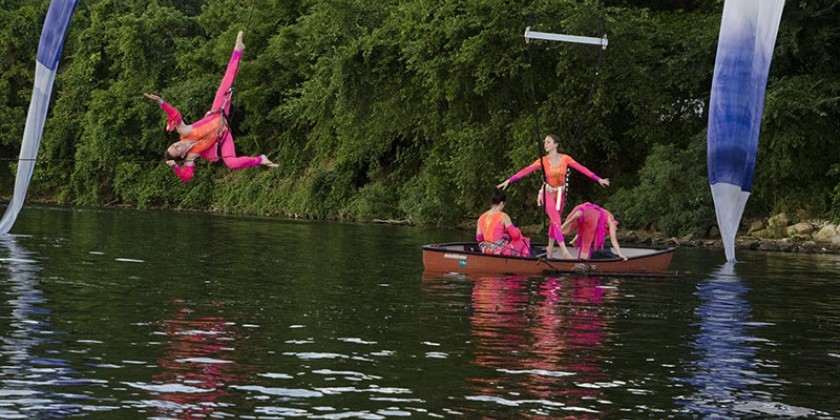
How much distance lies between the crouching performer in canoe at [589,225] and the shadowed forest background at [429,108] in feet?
9.62

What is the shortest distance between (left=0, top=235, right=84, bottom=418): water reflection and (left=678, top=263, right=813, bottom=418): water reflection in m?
5.47

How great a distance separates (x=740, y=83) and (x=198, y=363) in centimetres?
1198

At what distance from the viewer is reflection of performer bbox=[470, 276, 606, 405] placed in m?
13.5

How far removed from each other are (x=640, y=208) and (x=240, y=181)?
2502 centimetres

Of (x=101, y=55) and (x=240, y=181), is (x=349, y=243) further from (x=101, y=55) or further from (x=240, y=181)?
(x=101, y=55)

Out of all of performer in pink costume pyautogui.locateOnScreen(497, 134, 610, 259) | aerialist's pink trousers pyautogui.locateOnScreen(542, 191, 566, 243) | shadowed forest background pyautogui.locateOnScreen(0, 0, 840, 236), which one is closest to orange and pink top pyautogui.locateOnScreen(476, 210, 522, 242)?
performer in pink costume pyautogui.locateOnScreen(497, 134, 610, 259)

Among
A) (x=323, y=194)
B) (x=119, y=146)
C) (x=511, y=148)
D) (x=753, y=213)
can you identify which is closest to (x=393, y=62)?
(x=511, y=148)

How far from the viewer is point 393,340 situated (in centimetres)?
1641

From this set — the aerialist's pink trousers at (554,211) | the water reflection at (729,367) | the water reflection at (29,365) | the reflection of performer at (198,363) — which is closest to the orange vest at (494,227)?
the aerialist's pink trousers at (554,211)

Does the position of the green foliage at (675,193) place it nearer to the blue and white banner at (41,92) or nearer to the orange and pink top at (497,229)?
the orange and pink top at (497,229)

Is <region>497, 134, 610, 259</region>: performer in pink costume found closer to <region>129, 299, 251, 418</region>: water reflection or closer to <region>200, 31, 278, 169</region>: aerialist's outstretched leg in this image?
<region>200, 31, 278, 169</region>: aerialist's outstretched leg

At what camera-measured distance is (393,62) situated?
4894 cm

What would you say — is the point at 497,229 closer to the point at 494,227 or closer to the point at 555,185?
the point at 494,227

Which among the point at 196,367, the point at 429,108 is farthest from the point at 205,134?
the point at 429,108
